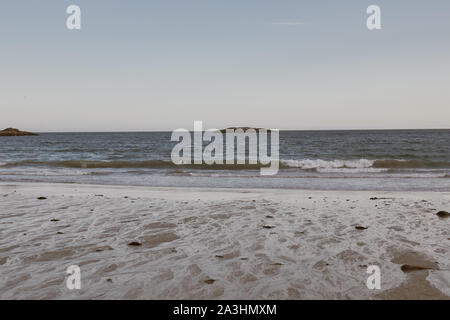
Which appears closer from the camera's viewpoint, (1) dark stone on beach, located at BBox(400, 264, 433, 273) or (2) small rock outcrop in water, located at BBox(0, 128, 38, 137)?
(1) dark stone on beach, located at BBox(400, 264, 433, 273)

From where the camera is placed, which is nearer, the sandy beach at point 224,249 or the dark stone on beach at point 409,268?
the sandy beach at point 224,249

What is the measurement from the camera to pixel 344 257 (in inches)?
172

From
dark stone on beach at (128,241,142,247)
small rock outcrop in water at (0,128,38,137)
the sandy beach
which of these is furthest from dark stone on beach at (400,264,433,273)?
small rock outcrop in water at (0,128,38,137)

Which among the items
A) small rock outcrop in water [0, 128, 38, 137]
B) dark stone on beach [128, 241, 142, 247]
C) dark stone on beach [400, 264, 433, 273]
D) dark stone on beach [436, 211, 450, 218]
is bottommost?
dark stone on beach [436, 211, 450, 218]

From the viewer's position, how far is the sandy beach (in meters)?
3.40

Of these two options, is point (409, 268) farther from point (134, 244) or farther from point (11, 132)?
point (11, 132)

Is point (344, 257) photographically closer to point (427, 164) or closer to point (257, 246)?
point (257, 246)

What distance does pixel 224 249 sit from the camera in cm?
473

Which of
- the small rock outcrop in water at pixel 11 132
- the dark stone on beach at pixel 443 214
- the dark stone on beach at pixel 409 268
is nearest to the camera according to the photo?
the dark stone on beach at pixel 409 268

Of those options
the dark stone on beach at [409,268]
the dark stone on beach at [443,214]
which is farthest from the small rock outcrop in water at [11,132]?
the dark stone on beach at [409,268]

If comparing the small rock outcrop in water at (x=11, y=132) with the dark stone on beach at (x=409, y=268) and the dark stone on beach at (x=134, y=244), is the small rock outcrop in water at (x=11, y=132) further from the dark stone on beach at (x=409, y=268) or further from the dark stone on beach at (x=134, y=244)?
the dark stone on beach at (x=409, y=268)

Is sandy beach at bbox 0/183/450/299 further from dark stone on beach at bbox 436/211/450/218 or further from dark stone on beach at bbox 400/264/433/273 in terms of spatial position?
dark stone on beach at bbox 436/211/450/218

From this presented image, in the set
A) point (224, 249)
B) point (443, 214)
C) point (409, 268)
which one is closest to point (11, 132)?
point (224, 249)

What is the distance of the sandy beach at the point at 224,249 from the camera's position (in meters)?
3.40
